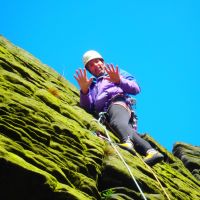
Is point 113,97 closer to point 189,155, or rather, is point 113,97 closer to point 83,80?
point 83,80

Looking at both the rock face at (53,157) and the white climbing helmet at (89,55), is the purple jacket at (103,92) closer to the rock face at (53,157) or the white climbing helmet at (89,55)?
the white climbing helmet at (89,55)

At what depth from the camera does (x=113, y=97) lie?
10477mm

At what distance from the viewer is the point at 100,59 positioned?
12.0 m

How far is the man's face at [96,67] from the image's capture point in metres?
11.7

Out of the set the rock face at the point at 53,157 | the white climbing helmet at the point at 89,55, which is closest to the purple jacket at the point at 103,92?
the white climbing helmet at the point at 89,55

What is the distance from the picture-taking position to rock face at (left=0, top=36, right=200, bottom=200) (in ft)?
19.0

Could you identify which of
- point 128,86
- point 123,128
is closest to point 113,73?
point 128,86

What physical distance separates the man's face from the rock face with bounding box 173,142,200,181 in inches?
219

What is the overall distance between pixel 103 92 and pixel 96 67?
4.32 ft

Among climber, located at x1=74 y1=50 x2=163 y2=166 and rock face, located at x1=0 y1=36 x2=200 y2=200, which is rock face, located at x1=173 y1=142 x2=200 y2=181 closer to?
rock face, located at x1=0 y1=36 x2=200 y2=200

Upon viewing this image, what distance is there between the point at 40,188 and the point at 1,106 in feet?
5.73

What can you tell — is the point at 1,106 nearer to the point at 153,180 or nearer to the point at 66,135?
the point at 66,135

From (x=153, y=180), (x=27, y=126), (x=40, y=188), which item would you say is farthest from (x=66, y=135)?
(x=153, y=180)

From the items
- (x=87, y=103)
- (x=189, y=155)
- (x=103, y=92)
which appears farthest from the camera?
(x=189, y=155)
